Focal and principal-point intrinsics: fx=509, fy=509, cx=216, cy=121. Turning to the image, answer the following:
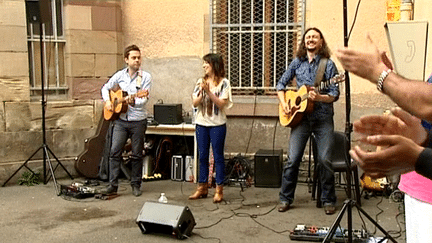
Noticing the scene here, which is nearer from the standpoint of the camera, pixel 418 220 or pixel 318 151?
pixel 418 220

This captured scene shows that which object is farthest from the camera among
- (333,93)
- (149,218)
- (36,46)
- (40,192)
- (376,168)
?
(36,46)

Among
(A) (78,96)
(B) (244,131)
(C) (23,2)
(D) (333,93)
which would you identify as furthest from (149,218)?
(C) (23,2)

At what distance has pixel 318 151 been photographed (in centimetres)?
557

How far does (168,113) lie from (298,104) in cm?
246

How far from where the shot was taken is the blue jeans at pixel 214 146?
19.6 feet

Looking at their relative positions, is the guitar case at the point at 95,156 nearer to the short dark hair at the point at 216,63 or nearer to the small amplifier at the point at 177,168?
the small amplifier at the point at 177,168

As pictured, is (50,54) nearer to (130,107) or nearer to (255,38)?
(130,107)

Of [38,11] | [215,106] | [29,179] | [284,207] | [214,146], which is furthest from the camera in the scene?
[29,179]

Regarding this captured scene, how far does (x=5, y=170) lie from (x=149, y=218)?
3281 mm

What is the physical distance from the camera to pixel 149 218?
4711mm

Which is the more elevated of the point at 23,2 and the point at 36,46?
the point at 23,2

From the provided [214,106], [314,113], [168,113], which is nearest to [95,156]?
[168,113]

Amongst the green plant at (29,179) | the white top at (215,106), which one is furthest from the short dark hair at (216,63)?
the green plant at (29,179)

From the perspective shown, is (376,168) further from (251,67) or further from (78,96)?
(78,96)
